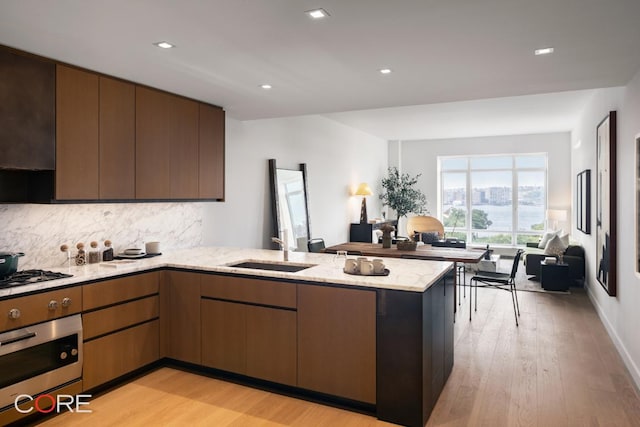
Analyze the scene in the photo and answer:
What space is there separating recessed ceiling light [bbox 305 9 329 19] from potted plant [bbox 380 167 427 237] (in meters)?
8.52

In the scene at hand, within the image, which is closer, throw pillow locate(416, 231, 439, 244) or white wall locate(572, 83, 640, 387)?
white wall locate(572, 83, 640, 387)

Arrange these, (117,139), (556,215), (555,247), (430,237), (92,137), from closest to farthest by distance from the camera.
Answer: (92,137), (117,139), (555,247), (430,237), (556,215)

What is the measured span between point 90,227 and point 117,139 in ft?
2.68

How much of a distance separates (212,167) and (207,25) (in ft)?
A: 7.11

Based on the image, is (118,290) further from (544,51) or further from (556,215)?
(556,215)

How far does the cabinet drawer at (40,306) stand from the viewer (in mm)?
2584

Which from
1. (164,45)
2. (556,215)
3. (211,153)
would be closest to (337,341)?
(164,45)

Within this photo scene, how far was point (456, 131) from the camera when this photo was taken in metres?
9.66

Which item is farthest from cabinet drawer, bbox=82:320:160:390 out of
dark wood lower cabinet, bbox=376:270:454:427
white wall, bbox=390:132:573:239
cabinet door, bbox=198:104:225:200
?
white wall, bbox=390:132:573:239

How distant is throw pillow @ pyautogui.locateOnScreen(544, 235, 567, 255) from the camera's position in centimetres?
741

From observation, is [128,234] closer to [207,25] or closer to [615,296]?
[207,25]

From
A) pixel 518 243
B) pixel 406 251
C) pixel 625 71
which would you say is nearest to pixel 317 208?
pixel 406 251

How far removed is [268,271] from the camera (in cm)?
321

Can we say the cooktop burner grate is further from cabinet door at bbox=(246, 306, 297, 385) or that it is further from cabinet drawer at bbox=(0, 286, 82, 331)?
cabinet door at bbox=(246, 306, 297, 385)
